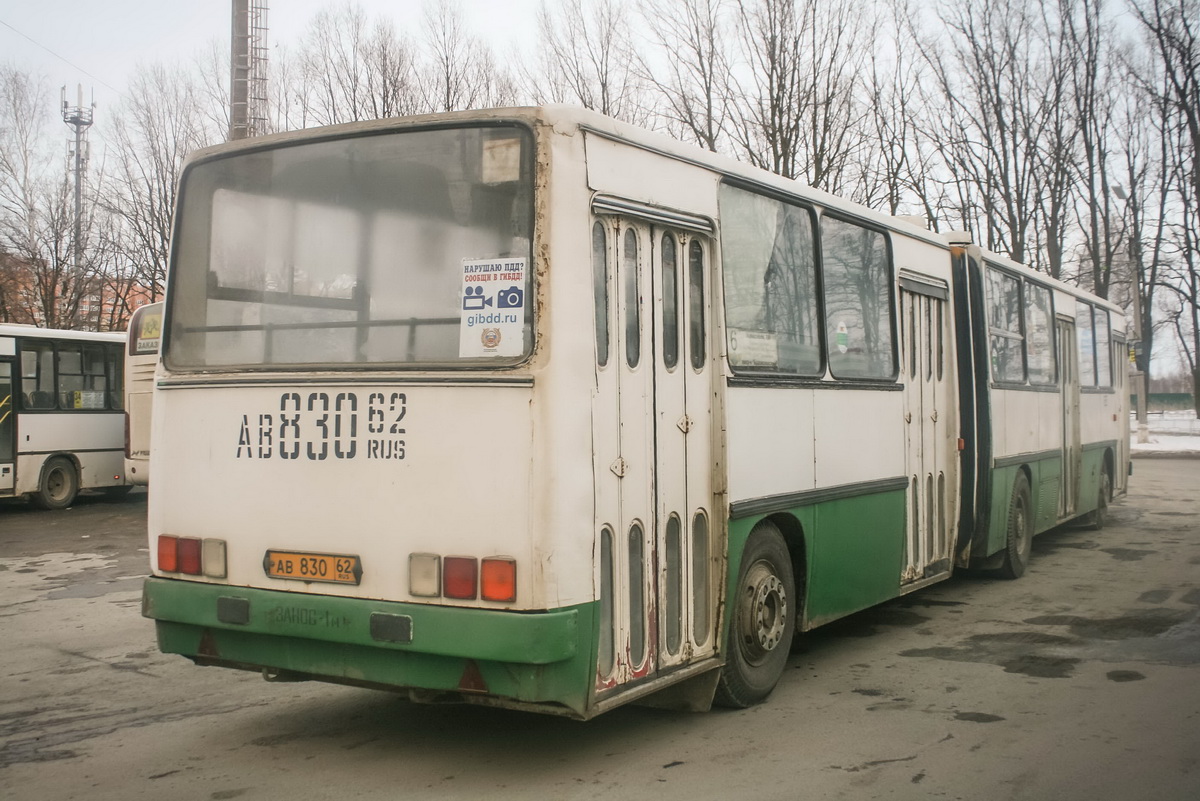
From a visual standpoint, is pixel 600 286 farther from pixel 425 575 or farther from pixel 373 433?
pixel 425 575

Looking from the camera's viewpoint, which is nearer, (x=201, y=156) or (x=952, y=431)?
(x=201, y=156)

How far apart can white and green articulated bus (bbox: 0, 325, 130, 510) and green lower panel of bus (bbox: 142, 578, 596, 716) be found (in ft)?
49.2

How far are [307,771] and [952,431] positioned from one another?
6.34 m

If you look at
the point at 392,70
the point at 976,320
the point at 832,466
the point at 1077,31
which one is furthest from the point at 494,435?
the point at 1077,31

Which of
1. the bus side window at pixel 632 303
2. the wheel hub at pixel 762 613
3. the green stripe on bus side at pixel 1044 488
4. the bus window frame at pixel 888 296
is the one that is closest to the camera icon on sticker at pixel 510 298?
the bus side window at pixel 632 303

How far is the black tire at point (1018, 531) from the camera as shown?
11109 millimetres

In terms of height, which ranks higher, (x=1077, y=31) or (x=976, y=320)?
(x=1077, y=31)

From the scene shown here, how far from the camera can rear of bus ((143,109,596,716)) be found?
483 centimetres

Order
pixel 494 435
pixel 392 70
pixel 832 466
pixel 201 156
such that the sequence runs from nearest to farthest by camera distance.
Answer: pixel 494 435
pixel 201 156
pixel 832 466
pixel 392 70

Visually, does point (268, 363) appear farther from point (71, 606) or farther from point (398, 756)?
point (71, 606)

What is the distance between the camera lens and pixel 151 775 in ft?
17.4

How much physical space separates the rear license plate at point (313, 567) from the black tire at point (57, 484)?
1578 centimetres

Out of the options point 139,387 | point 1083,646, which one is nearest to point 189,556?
point 1083,646

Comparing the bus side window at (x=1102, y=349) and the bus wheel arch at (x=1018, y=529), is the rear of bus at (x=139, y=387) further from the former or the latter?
the bus side window at (x=1102, y=349)
